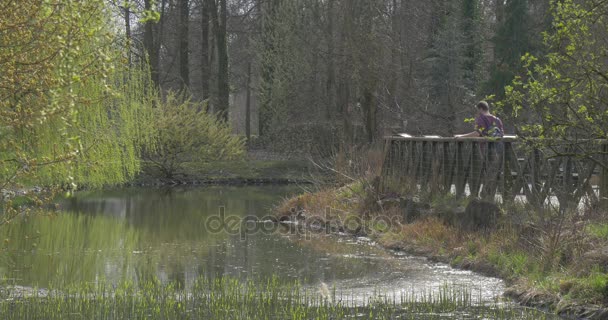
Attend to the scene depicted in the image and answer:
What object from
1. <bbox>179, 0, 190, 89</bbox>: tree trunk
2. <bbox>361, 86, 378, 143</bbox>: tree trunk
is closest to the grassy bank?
<bbox>361, 86, 378, 143</bbox>: tree trunk

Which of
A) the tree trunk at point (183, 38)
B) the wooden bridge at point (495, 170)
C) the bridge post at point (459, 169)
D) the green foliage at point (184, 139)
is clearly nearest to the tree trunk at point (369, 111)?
the green foliage at point (184, 139)

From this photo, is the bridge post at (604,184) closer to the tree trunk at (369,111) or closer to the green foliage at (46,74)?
the green foliage at (46,74)

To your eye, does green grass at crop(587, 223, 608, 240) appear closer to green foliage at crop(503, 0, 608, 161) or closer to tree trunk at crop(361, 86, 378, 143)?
green foliage at crop(503, 0, 608, 161)

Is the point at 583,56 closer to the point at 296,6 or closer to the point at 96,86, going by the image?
the point at 96,86

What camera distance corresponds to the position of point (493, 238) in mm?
16641

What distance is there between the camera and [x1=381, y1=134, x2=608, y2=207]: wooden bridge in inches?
635

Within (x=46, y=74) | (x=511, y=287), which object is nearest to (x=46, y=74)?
(x=46, y=74)

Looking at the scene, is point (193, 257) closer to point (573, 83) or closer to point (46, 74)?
point (46, 74)

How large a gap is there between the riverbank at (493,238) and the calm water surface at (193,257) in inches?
20.3

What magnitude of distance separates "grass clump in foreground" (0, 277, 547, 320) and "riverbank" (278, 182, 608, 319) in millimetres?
800

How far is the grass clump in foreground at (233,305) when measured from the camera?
11.8 m

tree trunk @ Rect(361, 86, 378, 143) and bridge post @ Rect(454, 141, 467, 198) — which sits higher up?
tree trunk @ Rect(361, 86, 378, 143)

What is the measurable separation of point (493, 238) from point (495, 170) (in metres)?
2.67

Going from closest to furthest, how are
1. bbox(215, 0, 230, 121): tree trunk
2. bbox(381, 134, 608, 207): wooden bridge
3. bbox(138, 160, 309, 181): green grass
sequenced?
bbox(381, 134, 608, 207): wooden bridge, bbox(138, 160, 309, 181): green grass, bbox(215, 0, 230, 121): tree trunk
